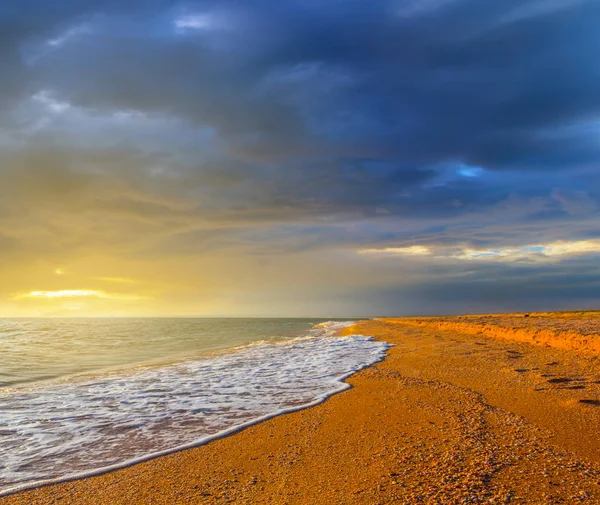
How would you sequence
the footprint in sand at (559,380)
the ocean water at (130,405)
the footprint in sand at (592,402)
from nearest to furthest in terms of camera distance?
the ocean water at (130,405) → the footprint in sand at (592,402) → the footprint in sand at (559,380)

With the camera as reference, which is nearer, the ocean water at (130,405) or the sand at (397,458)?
the sand at (397,458)

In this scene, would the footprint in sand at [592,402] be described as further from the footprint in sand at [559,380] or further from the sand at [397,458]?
the footprint in sand at [559,380]

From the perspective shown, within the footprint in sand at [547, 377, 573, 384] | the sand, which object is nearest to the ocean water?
the sand

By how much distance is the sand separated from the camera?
5199 millimetres

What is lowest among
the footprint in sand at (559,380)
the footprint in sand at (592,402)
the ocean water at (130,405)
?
the ocean water at (130,405)

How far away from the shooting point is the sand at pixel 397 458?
520cm

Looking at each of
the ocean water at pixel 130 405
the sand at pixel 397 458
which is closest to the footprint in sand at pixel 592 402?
the sand at pixel 397 458

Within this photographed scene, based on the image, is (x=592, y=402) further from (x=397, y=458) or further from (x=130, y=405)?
(x=130, y=405)

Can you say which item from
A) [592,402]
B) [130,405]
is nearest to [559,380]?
[592,402]

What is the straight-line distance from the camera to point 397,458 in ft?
20.9

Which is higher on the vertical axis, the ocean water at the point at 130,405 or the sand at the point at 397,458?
the sand at the point at 397,458

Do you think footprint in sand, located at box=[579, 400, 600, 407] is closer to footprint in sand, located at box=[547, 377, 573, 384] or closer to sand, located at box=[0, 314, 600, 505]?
sand, located at box=[0, 314, 600, 505]

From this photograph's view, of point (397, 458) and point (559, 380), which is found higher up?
point (397, 458)

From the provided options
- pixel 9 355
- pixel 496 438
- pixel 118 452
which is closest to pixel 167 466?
pixel 118 452
